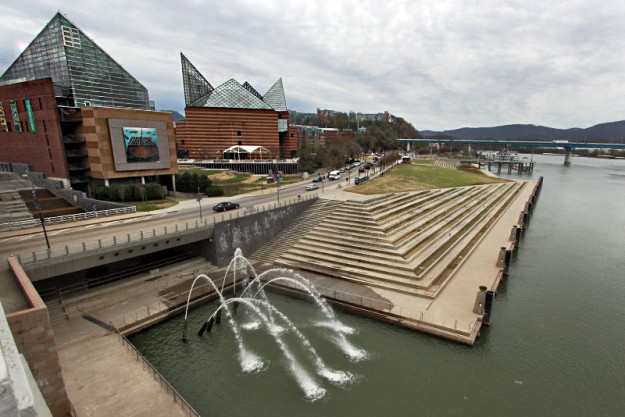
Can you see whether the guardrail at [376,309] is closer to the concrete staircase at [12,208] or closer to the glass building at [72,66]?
the concrete staircase at [12,208]

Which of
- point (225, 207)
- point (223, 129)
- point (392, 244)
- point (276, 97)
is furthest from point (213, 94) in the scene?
point (392, 244)

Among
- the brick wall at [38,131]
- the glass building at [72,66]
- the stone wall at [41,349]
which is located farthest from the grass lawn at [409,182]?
the glass building at [72,66]

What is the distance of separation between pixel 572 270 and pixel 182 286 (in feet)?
123

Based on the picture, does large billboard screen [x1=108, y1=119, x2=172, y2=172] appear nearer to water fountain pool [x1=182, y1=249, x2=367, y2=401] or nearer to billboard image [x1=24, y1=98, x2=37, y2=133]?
billboard image [x1=24, y1=98, x2=37, y2=133]

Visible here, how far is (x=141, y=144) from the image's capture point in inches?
2026

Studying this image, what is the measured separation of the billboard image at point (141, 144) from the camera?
164ft

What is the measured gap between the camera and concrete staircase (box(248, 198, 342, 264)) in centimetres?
3616

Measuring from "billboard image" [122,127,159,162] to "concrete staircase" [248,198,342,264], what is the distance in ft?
90.4

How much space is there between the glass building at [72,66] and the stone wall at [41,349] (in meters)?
53.9

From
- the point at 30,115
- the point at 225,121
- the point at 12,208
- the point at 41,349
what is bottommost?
the point at 41,349

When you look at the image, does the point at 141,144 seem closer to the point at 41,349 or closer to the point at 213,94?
the point at 41,349

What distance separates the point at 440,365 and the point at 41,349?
796 inches

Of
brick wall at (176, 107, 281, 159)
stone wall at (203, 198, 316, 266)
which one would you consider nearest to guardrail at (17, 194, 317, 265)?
stone wall at (203, 198, 316, 266)

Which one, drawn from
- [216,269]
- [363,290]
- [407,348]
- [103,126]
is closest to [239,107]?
[103,126]
